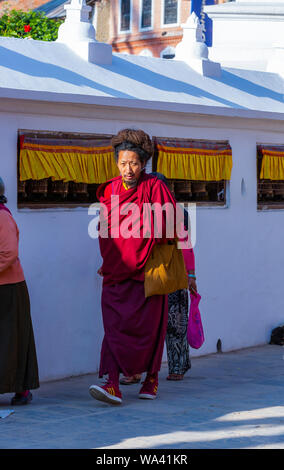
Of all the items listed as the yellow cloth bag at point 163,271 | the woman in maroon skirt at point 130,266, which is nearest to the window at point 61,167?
the woman in maroon skirt at point 130,266

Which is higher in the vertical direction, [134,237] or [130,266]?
[134,237]

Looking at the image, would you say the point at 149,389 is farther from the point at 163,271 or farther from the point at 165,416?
the point at 163,271

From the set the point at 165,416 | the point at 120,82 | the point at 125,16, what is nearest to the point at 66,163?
the point at 120,82

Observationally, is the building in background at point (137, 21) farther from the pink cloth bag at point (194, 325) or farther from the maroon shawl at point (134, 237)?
the maroon shawl at point (134, 237)

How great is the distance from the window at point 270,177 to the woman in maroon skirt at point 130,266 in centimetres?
320

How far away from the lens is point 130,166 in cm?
681

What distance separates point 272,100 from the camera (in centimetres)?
1018

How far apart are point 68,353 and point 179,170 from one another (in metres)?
2.13

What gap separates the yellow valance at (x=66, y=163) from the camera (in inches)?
299

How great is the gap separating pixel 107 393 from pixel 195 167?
312cm
